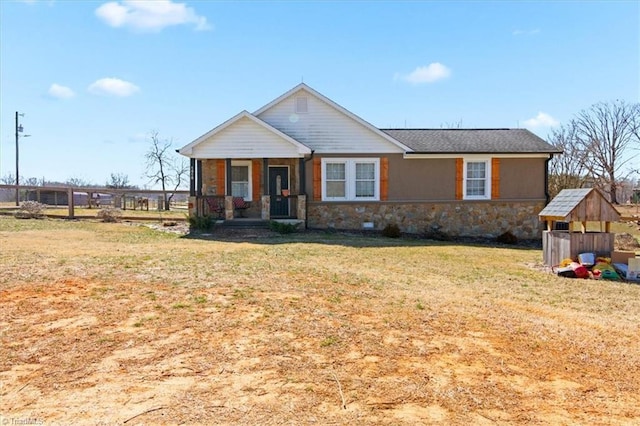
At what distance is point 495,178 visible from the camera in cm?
1834

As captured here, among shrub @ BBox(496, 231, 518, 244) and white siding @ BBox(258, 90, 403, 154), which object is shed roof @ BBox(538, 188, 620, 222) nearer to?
shrub @ BBox(496, 231, 518, 244)

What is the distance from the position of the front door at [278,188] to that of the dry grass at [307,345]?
986 cm

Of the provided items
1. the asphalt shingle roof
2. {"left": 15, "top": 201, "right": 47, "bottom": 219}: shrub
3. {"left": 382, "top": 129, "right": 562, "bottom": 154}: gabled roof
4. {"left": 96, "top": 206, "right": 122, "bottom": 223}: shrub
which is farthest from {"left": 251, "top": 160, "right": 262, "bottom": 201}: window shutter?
the asphalt shingle roof

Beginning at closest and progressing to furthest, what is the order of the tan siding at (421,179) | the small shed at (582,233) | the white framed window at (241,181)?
the small shed at (582,233) → the tan siding at (421,179) → the white framed window at (241,181)

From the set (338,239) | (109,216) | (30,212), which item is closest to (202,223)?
(338,239)

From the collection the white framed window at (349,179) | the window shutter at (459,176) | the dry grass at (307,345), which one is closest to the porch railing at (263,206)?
the white framed window at (349,179)

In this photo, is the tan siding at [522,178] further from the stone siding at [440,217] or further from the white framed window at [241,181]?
the white framed window at [241,181]

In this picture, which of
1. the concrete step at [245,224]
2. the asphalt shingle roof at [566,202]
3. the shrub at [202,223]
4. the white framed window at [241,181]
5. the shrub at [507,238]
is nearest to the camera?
the asphalt shingle roof at [566,202]

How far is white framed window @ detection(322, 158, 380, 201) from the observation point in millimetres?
18047

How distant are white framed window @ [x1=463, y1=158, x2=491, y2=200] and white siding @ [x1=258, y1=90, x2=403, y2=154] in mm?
2911

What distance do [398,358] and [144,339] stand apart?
8.43 feet

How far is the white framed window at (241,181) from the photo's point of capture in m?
18.8

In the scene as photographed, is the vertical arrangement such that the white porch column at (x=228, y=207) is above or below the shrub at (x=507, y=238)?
above

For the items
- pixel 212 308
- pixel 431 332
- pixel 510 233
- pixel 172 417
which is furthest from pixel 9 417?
pixel 510 233
